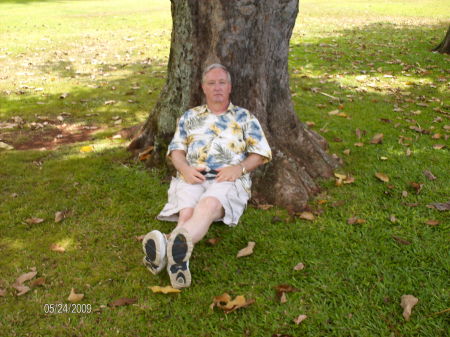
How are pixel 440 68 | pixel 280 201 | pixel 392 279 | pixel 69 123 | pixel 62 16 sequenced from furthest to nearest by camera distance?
pixel 62 16 < pixel 440 68 < pixel 69 123 < pixel 280 201 < pixel 392 279

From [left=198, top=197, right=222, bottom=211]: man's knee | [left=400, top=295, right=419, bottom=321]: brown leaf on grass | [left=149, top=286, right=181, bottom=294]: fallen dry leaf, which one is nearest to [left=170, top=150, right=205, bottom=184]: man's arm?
[left=198, top=197, right=222, bottom=211]: man's knee

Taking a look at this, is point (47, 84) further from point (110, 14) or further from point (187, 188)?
point (110, 14)

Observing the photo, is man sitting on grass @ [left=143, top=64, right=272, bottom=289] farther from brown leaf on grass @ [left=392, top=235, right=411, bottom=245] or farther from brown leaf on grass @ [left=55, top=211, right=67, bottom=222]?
brown leaf on grass @ [left=392, top=235, right=411, bottom=245]

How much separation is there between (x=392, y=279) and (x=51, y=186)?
3.61 meters

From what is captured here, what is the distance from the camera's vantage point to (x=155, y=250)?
3.15 metres

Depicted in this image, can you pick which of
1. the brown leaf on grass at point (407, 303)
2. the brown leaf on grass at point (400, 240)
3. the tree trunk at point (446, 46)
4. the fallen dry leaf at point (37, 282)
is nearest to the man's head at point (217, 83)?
the brown leaf on grass at point (400, 240)

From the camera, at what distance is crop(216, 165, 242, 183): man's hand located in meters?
3.68

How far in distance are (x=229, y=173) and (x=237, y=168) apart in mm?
101

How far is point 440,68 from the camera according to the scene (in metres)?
9.64

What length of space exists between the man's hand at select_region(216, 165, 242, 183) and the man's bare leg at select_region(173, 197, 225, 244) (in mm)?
247

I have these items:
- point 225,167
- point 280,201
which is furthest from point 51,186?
point 280,201

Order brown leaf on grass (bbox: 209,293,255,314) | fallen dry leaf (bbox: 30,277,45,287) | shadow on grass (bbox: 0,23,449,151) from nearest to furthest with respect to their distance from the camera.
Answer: brown leaf on grass (bbox: 209,293,255,314), fallen dry leaf (bbox: 30,277,45,287), shadow on grass (bbox: 0,23,449,151)

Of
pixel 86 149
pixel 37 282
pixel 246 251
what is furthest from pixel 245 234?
pixel 86 149

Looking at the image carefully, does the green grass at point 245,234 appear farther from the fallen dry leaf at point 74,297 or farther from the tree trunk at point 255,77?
the tree trunk at point 255,77
